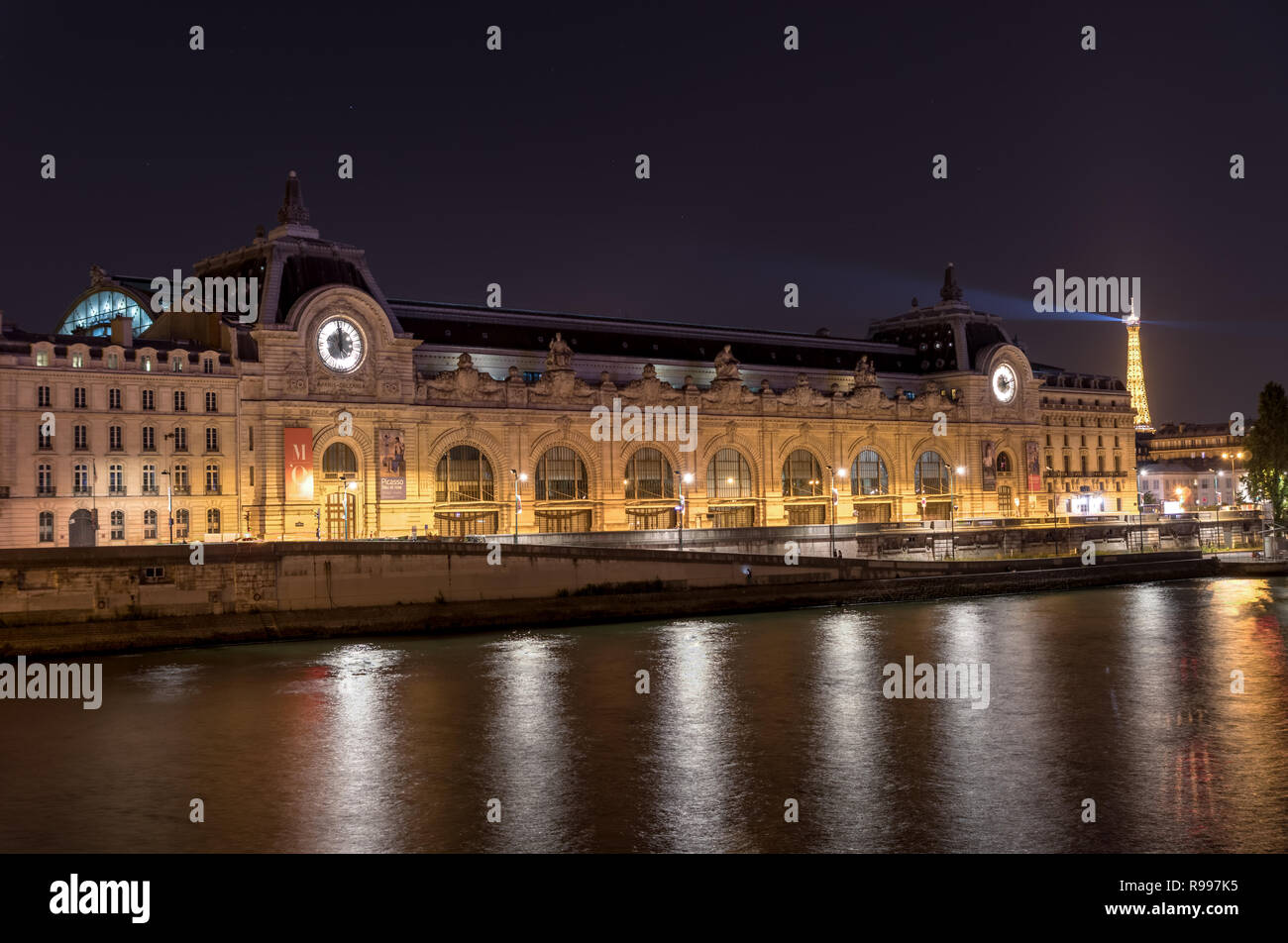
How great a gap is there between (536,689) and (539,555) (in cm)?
1826

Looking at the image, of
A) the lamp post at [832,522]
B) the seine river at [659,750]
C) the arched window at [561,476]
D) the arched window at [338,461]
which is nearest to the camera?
the seine river at [659,750]

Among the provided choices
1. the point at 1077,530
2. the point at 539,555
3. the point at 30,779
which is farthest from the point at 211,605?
the point at 1077,530

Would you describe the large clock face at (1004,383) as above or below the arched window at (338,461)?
above

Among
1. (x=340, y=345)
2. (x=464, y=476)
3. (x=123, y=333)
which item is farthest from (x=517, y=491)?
(x=123, y=333)

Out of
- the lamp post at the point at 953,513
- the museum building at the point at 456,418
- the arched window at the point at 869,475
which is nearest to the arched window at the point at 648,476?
the museum building at the point at 456,418

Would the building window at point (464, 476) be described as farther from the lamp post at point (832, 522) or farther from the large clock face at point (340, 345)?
the lamp post at point (832, 522)

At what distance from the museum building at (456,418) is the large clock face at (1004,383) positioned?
195 millimetres

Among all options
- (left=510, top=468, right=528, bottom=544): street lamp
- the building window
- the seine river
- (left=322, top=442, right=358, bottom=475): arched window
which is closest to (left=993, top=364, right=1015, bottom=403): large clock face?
(left=510, top=468, right=528, bottom=544): street lamp

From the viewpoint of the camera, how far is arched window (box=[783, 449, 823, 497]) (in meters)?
97.8

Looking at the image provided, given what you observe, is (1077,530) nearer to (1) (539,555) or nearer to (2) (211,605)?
(1) (539,555)

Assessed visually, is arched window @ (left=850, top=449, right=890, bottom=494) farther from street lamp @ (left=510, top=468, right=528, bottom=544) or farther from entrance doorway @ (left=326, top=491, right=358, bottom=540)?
entrance doorway @ (left=326, top=491, right=358, bottom=540)

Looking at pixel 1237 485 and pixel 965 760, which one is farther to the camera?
pixel 1237 485

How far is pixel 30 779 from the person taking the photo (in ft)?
94.0

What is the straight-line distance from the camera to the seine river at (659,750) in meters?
24.0
